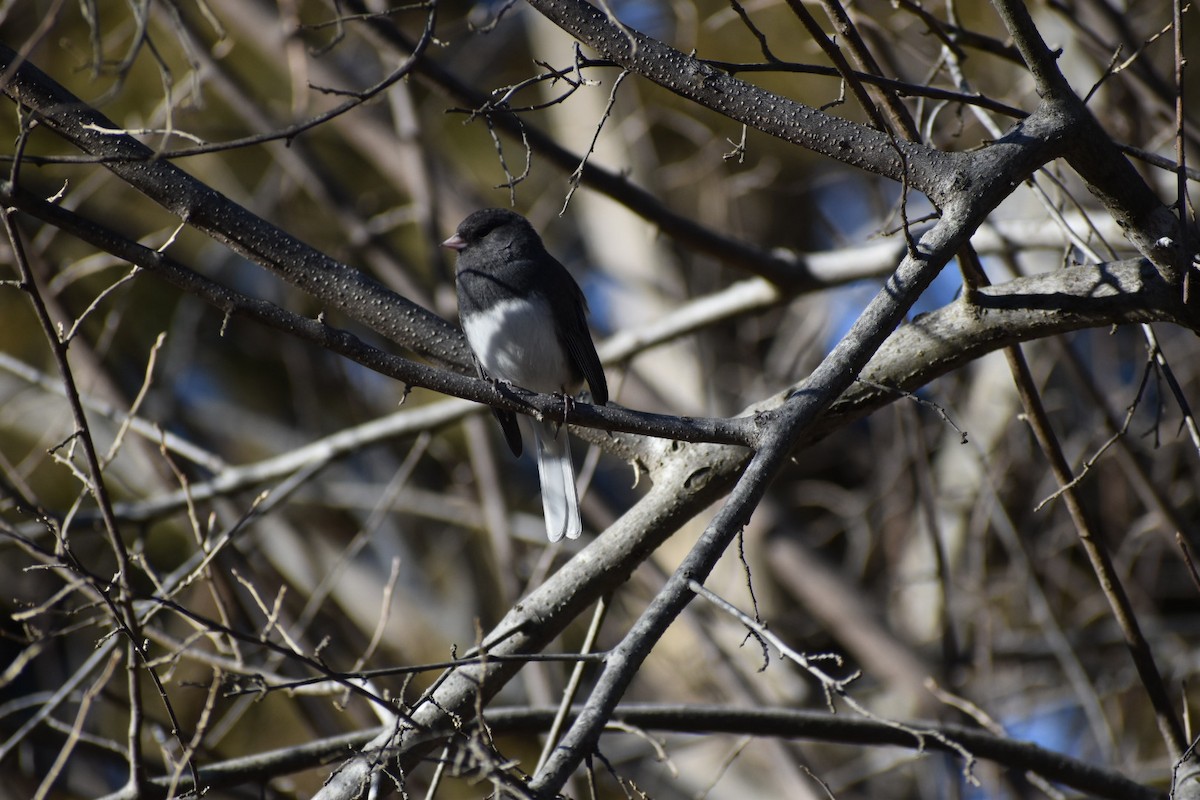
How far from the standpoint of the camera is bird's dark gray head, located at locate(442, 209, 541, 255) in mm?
3193

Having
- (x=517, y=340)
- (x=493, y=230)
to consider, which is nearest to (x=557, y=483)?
(x=517, y=340)

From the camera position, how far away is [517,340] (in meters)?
2.96

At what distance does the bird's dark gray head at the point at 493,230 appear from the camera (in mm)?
3193

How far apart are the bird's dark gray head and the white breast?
277 mm

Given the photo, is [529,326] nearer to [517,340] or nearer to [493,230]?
[517,340]

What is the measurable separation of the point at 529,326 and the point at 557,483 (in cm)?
45

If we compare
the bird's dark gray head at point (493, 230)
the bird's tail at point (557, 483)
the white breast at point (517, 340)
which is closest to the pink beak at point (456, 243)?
the bird's dark gray head at point (493, 230)

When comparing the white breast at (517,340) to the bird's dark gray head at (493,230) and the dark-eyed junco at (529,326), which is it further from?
the bird's dark gray head at (493,230)

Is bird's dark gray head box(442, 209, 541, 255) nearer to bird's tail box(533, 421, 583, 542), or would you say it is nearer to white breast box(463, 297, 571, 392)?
white breast box(463, 297, 571, 392)

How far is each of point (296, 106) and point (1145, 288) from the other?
2.75 meters

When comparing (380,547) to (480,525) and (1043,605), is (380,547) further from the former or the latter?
(1043,605)

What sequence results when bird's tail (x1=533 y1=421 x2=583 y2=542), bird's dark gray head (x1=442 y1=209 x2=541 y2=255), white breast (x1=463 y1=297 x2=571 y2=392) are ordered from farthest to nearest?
1. bird's dark gray head (x1=442 y1=209 x2=541 y2=255)
2. white breast (x1=463 y1=297 x2=571 y2=392)
3. bird's tail (x1=533 y1=421 x2=583 y2=542)

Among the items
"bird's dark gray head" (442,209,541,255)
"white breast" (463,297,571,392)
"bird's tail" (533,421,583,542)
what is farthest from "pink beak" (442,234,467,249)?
"bird's tail" (533,421,583,542)

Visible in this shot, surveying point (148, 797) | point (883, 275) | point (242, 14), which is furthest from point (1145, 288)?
point (242, 14)
